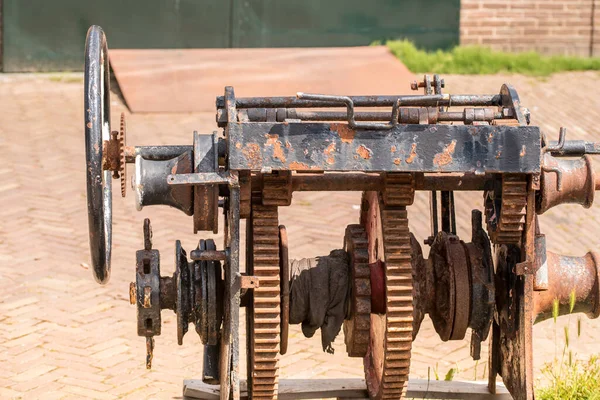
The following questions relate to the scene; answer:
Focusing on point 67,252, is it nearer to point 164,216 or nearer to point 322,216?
point 164,216

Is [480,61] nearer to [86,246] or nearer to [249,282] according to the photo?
[86,246]

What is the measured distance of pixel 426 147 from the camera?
3.49 m

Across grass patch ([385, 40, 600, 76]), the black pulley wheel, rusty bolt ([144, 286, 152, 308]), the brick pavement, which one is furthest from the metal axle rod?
grass patch ([385, 40, 600, 76])

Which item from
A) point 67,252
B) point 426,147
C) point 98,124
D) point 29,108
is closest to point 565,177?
point 426,147

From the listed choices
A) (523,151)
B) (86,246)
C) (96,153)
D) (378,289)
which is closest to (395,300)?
(378,289)

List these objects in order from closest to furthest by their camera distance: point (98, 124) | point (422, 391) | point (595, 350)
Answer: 1. point (98, 124)
2. point (422, 391)
3. point (595, 350)

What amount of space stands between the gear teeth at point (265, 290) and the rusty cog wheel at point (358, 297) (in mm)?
339

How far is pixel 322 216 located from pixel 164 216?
3.68 ft

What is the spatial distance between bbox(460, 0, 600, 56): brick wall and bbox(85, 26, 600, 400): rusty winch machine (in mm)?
7945

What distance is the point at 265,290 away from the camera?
369 centimetres

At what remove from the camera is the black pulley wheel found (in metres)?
3.39

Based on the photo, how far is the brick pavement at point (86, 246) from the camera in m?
5.28

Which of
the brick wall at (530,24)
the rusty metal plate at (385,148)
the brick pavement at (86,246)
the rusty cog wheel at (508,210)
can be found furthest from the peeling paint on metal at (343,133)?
the brick wall at (530,24)

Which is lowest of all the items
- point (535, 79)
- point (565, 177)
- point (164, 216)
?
point (164, 216)
